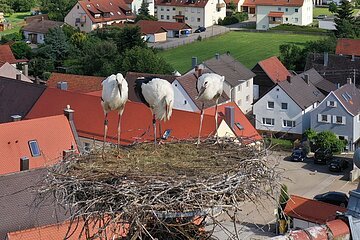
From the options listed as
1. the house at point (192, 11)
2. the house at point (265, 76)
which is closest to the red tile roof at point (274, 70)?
the house at point (265, 76)

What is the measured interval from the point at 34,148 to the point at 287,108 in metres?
17.6

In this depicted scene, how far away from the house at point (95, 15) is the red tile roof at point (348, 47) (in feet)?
92.1

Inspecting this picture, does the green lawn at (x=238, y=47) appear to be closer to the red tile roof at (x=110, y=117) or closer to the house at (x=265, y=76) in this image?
the house at (x=265, y=76)

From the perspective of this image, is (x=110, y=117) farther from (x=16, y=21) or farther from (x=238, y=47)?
(x=16, y=21)

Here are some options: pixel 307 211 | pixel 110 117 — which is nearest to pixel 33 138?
pixel 110 117

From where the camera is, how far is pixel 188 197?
6.82 metres

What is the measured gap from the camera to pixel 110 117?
2734 centimetres

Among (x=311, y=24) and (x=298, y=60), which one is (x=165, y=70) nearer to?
(x=298, y=60)

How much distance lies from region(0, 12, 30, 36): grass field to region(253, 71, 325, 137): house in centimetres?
4331

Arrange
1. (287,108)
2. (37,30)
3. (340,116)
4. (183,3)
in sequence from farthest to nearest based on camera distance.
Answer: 1. (183,3)
2. (37,30)
3. (287,108)
4. (340,116)

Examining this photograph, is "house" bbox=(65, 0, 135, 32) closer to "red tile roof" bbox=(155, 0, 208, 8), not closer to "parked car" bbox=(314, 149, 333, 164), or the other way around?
"red tile roof" bbox=(155, 0, 208, 8)

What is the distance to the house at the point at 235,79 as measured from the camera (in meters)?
40.3

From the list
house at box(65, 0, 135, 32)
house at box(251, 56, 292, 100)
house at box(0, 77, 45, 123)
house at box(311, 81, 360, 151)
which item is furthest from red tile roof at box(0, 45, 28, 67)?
house at box(311, 81, 360, 151)

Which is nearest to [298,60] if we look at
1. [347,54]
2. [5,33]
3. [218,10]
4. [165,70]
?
[347,54]
